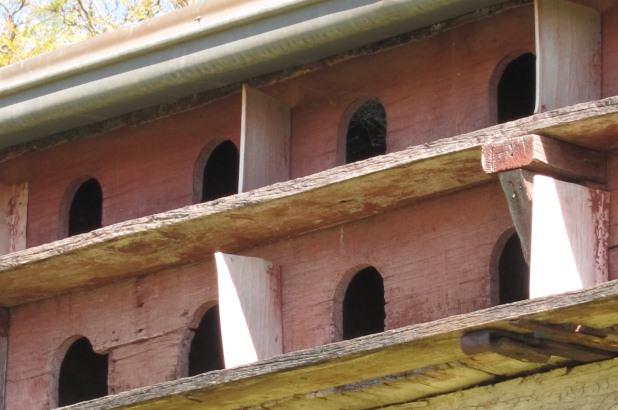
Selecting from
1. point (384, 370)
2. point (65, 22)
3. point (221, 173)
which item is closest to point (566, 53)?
point (384, 370)

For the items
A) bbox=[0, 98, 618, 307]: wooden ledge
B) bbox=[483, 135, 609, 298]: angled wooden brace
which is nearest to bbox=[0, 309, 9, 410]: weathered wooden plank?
bbox=[0, 98, 618, 307]: wooden ledge

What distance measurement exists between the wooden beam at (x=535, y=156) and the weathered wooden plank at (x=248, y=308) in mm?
1657

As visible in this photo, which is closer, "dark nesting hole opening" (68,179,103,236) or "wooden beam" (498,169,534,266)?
"wooden beam" (498,169,534,266)

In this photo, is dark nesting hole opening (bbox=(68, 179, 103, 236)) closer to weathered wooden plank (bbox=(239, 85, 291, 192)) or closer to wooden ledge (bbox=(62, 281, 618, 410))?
weathered wooden plank (bbox=(239, 85, 291, 192))

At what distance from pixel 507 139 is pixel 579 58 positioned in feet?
2.48

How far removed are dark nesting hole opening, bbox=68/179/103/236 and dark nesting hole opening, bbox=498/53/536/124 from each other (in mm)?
2293

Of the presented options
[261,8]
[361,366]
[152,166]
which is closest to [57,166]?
[152,166]

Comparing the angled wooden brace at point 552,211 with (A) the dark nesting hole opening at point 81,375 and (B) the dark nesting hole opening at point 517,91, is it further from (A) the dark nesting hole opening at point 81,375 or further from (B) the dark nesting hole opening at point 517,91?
(A) the dark nesting hole opening at point 81,375

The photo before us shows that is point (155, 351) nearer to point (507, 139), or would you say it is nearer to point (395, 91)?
point (395, 91)

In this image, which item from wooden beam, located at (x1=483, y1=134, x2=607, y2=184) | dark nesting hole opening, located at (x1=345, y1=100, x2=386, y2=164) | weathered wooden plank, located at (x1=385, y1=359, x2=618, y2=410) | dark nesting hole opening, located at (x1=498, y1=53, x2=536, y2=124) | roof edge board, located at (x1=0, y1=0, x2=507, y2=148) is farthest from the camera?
dark nesting hole opening, located at (x1=345, y1=100, x2=386, y2=164)

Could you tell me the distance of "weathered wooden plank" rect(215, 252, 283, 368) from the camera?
34.7 feet

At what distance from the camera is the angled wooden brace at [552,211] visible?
9383 mm

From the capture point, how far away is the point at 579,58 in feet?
33.1

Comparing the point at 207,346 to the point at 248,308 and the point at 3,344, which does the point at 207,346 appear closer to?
the point at 3,344
